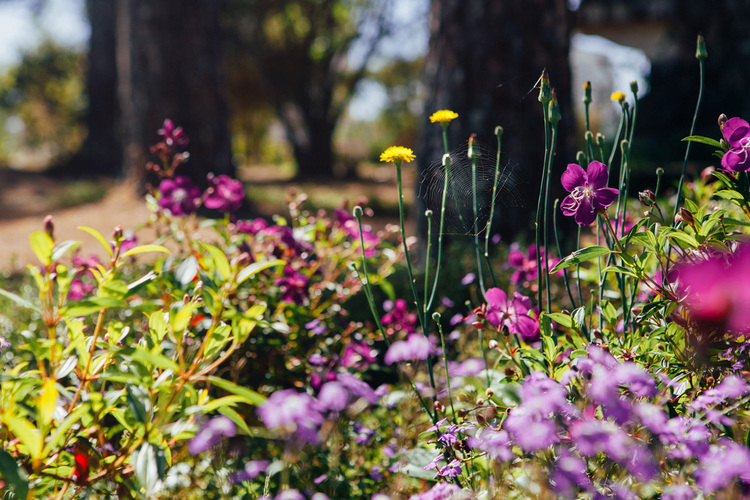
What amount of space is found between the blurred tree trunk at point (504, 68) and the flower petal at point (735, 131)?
89.2 inches

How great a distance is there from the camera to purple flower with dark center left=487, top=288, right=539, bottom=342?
134cm

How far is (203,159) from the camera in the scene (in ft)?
19.4

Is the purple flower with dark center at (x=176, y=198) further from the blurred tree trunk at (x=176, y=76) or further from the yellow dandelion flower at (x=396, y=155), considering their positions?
the blurred tree trunk at (x=176, y=76)

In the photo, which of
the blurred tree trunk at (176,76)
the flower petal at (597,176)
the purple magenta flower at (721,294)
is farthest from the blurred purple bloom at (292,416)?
the blurred tree trunk at (176,76)

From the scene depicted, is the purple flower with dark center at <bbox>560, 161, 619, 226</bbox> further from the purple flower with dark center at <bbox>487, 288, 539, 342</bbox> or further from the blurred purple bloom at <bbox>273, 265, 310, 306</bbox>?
the blurred purple bloom at <bbox>273, 265, 310, 306</bbox>

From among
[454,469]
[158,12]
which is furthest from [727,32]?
[454,469]

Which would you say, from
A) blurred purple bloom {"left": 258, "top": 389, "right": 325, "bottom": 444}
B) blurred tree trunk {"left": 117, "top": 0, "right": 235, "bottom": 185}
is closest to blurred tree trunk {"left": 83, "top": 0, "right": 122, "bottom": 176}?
blurred tree trunk {"left": 117, "top": 0, "right": 235, "bottom": 185}

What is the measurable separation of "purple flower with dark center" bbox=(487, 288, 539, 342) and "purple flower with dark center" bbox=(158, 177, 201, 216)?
3.91ft

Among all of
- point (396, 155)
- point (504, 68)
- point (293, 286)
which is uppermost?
point (504, 68)

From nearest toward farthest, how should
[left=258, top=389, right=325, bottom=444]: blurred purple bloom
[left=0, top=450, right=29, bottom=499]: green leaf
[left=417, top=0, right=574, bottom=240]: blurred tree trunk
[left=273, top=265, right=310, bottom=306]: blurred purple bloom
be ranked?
[left=258, top=389, right=325, bottom=444]: blurred purple bloom < [left=0, top=450, right=29, bottom=499]: green leaf < [left=273, top=265, right=310, bottom=306]: blurred purple bloom < [left=417, top=0, right=574, bottom=240]: blurred tree trunk

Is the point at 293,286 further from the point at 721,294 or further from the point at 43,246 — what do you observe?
the point at 721,294

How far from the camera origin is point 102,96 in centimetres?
1123

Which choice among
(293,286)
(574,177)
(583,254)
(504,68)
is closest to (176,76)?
(504,68)

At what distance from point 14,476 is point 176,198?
133cm
